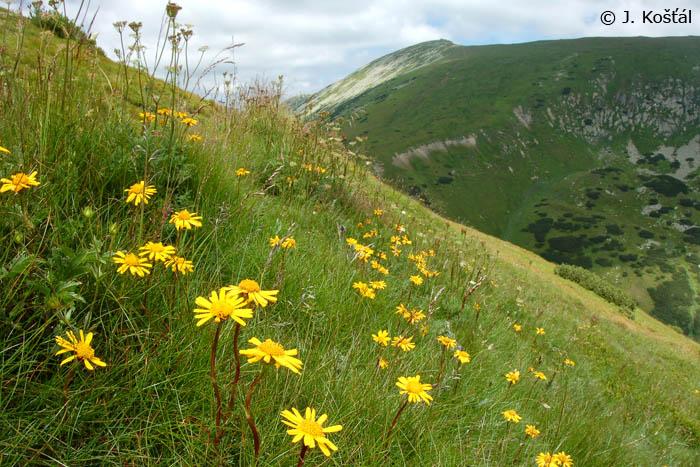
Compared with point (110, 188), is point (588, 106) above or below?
above

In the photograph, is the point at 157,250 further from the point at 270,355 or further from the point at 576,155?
the point at 576,155

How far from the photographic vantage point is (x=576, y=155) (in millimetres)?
155625

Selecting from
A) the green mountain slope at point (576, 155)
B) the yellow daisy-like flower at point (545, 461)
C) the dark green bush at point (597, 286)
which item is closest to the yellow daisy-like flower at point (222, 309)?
the yellow daisy-like flower at point (545, 461)

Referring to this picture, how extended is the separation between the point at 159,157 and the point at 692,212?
6530 inches

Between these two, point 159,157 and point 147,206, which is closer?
point 147,206

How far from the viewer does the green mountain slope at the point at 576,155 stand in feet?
352

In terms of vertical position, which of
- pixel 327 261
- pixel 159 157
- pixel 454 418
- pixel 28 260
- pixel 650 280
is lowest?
pixel 650 280

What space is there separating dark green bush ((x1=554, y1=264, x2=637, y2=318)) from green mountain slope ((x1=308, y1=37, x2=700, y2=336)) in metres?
55.1

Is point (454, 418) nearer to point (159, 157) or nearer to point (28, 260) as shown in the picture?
point (28, 260)

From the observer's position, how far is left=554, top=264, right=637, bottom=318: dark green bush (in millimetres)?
30406

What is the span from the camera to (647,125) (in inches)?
6688

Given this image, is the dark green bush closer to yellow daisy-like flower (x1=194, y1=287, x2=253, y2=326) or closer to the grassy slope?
the grassy slope

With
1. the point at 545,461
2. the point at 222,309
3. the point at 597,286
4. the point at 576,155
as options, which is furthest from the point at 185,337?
the point at 576,155

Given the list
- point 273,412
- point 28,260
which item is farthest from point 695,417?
point 28,260
